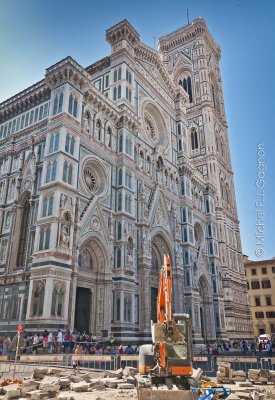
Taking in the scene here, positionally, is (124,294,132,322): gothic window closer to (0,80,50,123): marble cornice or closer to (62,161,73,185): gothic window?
(62,161,73,185): gothic window

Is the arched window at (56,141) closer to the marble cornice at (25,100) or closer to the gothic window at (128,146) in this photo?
the marble cornice at (25,100)

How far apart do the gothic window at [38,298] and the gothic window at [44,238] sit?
202 centimetres

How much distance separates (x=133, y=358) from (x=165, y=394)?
31.0 feet

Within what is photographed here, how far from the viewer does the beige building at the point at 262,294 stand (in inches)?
2297

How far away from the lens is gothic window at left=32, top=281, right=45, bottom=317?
1836 centimetres

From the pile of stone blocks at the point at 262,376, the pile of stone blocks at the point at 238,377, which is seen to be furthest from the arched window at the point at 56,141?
the pile of stone blocks at the point at 262,376

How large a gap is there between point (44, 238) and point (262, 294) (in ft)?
166

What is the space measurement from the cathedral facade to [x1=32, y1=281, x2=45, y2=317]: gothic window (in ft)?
0.18

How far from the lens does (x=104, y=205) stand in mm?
24578

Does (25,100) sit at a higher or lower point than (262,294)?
higher

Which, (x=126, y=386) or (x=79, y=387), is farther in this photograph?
(x=126, y=386)

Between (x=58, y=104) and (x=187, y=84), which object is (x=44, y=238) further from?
(x=187, y=84)

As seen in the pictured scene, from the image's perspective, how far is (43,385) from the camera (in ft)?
28.1

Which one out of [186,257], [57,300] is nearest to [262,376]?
[57,300]
